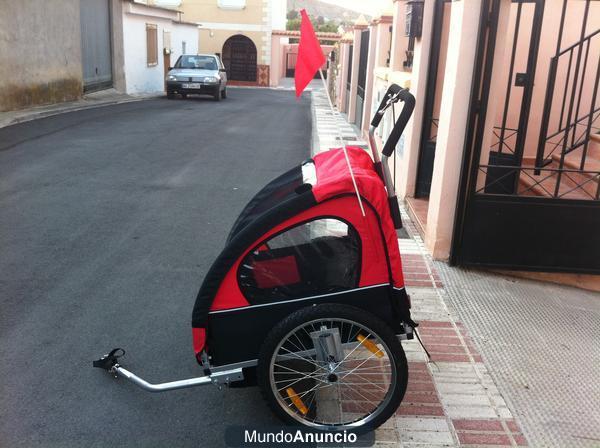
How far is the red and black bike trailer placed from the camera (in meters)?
2.84

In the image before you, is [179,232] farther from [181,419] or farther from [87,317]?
[181,419]

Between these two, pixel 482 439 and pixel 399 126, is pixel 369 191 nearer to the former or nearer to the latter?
pixel 399 126

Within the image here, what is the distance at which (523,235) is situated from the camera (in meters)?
5.18

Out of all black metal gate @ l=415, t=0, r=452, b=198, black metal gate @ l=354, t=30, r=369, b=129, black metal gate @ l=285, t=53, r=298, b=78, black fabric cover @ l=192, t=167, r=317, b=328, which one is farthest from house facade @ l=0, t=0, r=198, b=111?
black metal gate @ l=285, t=53, r=298, b=78

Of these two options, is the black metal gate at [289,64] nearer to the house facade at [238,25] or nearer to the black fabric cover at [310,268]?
the house facade at [238,25]

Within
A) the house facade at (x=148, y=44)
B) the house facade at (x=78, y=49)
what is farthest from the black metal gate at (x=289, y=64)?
the house facade at (x=78, y=49)

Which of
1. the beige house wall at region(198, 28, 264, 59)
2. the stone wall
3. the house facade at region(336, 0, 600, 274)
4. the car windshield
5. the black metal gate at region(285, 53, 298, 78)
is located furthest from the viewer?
the black metal gate at region(285, 53, 298, 78)

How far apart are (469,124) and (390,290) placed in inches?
103

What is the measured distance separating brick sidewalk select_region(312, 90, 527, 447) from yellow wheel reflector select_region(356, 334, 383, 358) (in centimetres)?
45

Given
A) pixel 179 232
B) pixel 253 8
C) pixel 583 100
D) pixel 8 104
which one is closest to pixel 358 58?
pixel 8 104

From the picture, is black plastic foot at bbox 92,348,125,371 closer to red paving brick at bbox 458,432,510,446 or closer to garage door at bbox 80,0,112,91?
red paving brick at bbox 458,432,510,446

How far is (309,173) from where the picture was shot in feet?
10.9

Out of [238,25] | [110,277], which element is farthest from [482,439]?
[238,25]

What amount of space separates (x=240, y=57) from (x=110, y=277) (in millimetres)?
36985
